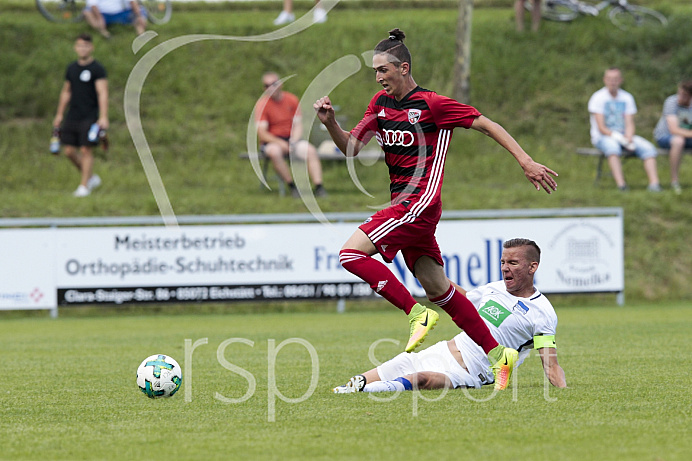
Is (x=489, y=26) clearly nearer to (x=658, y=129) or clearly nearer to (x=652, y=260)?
(x=658, y=129)

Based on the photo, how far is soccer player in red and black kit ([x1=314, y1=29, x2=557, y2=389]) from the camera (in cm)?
658

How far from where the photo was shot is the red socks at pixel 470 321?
22.2 ft

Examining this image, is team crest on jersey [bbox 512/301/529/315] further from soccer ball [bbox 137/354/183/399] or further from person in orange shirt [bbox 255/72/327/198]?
person in orange shirt [bbox 255/72/327/198]

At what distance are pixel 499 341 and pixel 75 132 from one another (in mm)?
11526

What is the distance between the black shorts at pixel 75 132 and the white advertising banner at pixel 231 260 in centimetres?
269

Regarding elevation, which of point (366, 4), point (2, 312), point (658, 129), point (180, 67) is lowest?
point (2, 312)

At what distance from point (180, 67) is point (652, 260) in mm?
11961

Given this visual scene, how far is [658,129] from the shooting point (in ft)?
58.6

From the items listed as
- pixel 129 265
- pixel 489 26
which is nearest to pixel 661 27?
pixel 489 26

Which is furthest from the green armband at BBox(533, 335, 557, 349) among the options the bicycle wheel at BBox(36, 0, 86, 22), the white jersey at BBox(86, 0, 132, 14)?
the bicycle wheel at BBox(36, 0, 86, 22)

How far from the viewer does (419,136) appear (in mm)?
6695

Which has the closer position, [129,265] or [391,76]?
[391,76]

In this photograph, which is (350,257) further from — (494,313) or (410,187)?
(494,313)

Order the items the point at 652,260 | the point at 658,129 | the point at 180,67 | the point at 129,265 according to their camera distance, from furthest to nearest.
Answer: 1. the point at 180,67
2. the point at 658,129
3. the point at 652,260
4. the point at 129,265
